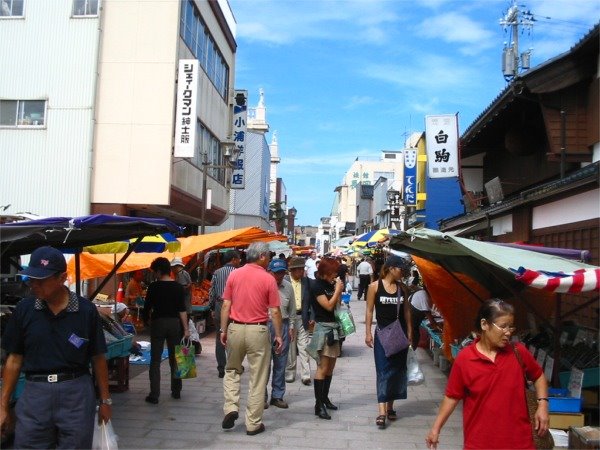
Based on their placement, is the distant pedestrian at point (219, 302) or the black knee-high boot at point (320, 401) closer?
the black knee-high boot at point (320, 401)

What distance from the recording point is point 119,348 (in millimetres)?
7316

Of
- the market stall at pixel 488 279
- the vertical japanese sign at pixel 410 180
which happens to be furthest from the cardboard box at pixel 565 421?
the vertical japanese sign at pixel 410 180

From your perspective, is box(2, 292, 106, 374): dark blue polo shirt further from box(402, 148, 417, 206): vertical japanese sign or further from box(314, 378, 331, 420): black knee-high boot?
box(402, 148, 417, 206): vertical japanese sign

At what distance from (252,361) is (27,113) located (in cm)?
1525

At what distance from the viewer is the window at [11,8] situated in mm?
18156

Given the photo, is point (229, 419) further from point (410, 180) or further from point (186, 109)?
point (410, 180)

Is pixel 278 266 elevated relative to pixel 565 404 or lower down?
elevated

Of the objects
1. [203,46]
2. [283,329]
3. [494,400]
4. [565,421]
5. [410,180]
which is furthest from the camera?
[410,180]

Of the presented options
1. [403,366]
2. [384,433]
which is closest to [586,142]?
[403,366]

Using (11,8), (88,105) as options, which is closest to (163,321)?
(88,105)

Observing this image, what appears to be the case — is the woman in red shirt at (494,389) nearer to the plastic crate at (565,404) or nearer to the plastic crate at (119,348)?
the plastic crate at (565,404)

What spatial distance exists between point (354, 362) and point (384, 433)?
176 inches

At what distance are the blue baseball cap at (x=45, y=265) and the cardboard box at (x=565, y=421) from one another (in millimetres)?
4932

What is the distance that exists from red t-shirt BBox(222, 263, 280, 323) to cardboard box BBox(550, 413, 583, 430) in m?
3.07
